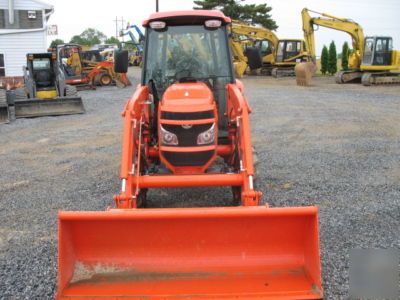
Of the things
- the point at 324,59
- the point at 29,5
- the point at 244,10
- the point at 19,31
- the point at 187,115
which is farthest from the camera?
the point at 244,10

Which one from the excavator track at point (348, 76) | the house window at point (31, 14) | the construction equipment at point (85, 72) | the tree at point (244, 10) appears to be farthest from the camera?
the tree at point (244, 10)

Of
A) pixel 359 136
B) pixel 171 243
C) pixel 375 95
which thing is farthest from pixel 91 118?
pixel 375 95

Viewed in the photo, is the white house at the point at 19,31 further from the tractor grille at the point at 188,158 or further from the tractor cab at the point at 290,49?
the tractor grille at the point at 188,158

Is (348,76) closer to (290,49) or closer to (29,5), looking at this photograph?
(290,49)

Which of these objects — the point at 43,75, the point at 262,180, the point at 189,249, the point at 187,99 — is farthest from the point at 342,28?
the point at 189,249

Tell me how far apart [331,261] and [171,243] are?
1.50 meters

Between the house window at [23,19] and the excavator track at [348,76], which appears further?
the excavator track at [348,76]

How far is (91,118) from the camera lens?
14039 mm

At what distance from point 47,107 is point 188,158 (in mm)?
11080

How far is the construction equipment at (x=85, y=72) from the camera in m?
24.1

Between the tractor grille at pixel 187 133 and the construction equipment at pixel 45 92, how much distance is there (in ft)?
35.6

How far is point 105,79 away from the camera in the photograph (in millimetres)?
25219

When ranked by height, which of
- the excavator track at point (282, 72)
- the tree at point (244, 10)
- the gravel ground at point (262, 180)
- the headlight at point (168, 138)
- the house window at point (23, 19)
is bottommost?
the gravel ground at point (262, 180)

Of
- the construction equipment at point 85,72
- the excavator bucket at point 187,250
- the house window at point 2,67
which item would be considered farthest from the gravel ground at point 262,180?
the construction equipment at point 85,72
